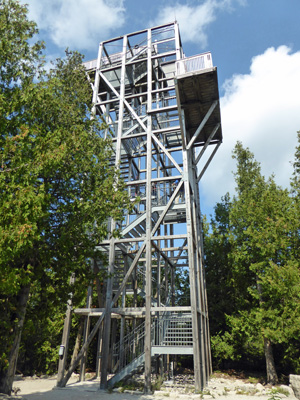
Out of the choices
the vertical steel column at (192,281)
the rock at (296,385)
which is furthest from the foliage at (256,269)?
the vertical steel column at (192,281)

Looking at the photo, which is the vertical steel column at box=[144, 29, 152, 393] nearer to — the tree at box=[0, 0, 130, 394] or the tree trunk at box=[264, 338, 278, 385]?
the tree at box=[0, 0, 130, 394]

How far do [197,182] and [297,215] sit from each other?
20.6ft

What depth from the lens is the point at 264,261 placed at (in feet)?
61.3

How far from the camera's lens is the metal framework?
43.1ft

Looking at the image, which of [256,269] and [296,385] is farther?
[256,269]

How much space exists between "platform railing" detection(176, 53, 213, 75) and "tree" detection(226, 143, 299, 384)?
367 inches

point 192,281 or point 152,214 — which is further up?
point 152,214

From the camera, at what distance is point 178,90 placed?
15867 mm

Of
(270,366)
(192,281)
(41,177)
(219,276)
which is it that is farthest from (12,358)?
(219,276)

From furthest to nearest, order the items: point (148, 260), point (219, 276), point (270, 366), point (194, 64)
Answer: point (219, 276)
point (270, 366)
point (194, 64)
point (148, 260)

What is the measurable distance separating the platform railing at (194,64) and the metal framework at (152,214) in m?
0.05

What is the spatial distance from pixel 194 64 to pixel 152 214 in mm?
8092

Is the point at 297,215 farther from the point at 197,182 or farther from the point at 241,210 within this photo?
the point at 197,182

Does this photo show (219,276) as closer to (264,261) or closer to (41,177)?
(264,261)
